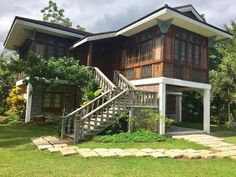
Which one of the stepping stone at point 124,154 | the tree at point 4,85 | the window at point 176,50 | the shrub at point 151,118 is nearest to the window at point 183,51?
the window at point 176,50

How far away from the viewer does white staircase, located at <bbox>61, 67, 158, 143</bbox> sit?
32.5 feet

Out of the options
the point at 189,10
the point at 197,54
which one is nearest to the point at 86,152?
the point at 197,54

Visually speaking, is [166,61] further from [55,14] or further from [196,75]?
[55,14]

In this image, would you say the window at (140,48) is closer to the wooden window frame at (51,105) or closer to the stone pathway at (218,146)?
the stone pathway at (218,146)

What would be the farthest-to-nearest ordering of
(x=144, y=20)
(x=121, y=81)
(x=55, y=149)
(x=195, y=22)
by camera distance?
(x=121, y=81), (x=195, y=22), (x=144, y=20), (x=55, y=149)

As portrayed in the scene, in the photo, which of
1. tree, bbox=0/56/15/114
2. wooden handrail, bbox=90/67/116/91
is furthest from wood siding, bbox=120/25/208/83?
tree, bbox=0/56/15/114

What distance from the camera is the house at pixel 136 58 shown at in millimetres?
11398

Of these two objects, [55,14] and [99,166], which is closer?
[99,166]

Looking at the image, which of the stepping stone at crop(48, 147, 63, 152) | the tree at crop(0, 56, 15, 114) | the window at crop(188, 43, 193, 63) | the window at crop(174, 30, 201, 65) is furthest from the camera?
the tree at crop(0, 56, 15, 114)

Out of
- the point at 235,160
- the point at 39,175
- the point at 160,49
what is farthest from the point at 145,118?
the point at 39,175

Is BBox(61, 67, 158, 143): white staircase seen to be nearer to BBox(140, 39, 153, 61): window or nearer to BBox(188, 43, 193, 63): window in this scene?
BBox(140, 39, 153, 61): window

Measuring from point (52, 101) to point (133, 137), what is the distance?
897cm

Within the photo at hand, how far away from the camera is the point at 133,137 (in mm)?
10203

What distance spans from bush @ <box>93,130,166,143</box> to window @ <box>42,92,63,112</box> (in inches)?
320
